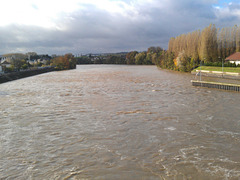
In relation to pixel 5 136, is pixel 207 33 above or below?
above

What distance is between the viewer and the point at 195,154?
10289 millimetres

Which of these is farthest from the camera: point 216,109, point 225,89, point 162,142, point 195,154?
point 225,89

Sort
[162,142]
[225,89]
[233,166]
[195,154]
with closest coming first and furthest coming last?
[233,166] < [195,154] < [162,142] < [225,89]

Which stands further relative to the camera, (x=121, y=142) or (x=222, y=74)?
(x=222, y=74)

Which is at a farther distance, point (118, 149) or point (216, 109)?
point (216, 109)

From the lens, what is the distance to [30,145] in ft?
38.2

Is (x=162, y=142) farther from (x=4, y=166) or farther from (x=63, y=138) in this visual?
(x=4, y=166)

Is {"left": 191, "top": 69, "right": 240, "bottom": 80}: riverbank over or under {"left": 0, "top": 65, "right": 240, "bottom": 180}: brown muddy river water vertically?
over

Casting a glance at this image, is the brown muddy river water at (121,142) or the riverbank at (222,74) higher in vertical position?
the riverbank at (222,74)

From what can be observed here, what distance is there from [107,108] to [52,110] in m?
4.65

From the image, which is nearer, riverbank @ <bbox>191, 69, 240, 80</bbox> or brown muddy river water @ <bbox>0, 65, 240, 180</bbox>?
brown muddy river water @ <bbox>0, 65, 240, 180</bbox>

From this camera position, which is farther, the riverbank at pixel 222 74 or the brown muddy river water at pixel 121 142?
the riverbank at pixel 222 74

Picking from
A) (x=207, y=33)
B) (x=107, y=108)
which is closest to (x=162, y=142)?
(x=107, y=108)

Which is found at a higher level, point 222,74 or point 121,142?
point 222,74
